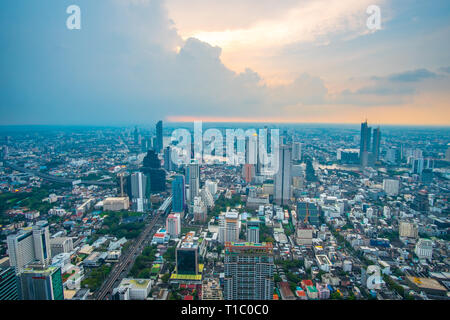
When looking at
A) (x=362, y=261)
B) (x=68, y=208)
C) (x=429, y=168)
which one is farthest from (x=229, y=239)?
(x=429, y=168)

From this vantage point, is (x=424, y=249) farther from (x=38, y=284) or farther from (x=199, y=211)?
(x=38, y=284)

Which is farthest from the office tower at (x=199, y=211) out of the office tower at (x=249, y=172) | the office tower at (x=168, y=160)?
the office tower at (x=168, y=160)

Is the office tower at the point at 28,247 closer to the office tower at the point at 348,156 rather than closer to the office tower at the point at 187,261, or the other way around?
the office tower at the point at 187,261

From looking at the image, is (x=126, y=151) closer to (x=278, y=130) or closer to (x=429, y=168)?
(x=278, y=130)

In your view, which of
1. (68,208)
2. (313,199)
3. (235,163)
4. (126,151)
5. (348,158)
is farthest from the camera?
(126,151)

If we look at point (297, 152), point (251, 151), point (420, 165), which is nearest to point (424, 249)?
point (420, 165)
